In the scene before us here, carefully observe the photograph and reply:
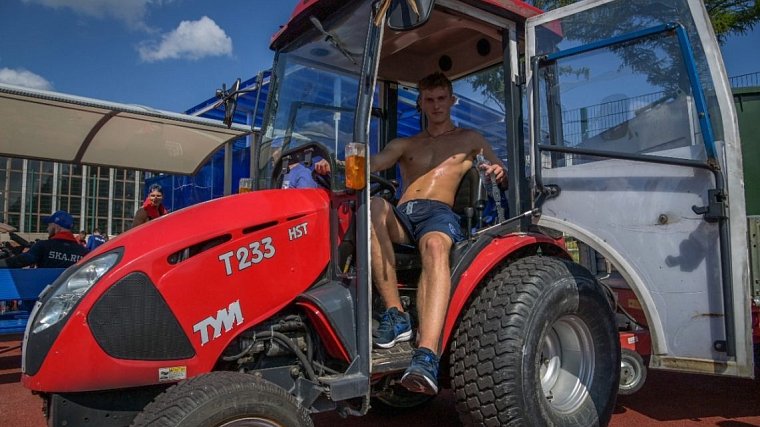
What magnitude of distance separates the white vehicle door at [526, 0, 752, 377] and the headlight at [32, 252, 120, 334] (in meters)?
2.33

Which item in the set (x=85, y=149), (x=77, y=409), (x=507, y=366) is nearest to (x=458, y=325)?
(x=507, y=366)

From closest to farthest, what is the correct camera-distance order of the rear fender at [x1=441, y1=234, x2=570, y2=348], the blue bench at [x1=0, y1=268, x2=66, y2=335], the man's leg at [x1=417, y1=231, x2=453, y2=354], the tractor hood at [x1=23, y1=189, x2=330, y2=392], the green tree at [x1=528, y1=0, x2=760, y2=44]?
the tractor hood at [x1=23, y1=189, x2=330, y2=392]
the man's leg at [x1=417, y1=231, x2=453, y2=354]
the rear fender at [x1=441, y1=234, x2=570, y2=348]
the blue bench at [x1=0, y1=268, x2=66, y2=335]
the green tree at [x1=528, y1=0, x2=760, y2=44]

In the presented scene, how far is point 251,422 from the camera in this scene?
224 cm

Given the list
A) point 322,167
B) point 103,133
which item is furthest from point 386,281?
point 103,133

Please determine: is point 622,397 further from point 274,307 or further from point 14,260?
point 14,260

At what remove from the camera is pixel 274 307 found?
2.64 metres

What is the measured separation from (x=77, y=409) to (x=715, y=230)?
118 inches

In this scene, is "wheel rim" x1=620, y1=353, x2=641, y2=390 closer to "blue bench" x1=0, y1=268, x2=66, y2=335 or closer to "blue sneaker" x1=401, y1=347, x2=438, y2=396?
"blue sneaker" x1=401, y1=347, x2=438, y2=396

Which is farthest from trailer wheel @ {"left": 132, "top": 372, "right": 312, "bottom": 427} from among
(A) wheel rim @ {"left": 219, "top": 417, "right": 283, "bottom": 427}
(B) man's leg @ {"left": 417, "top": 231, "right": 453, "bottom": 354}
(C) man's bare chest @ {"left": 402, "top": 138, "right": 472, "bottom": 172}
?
(C) man's bare chest @ {"left": 402, "top": 138, "right": 472, "bottom": 172}

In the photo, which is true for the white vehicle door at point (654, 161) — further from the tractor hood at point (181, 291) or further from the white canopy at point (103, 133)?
the white canopy at point (103, 133)

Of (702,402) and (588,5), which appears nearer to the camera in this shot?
(588,5)

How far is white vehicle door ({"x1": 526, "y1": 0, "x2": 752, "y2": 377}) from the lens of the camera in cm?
291

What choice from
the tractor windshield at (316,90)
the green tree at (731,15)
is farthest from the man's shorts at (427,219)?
the green tree at (731,15)

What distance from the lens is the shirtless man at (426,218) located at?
2844 mm
